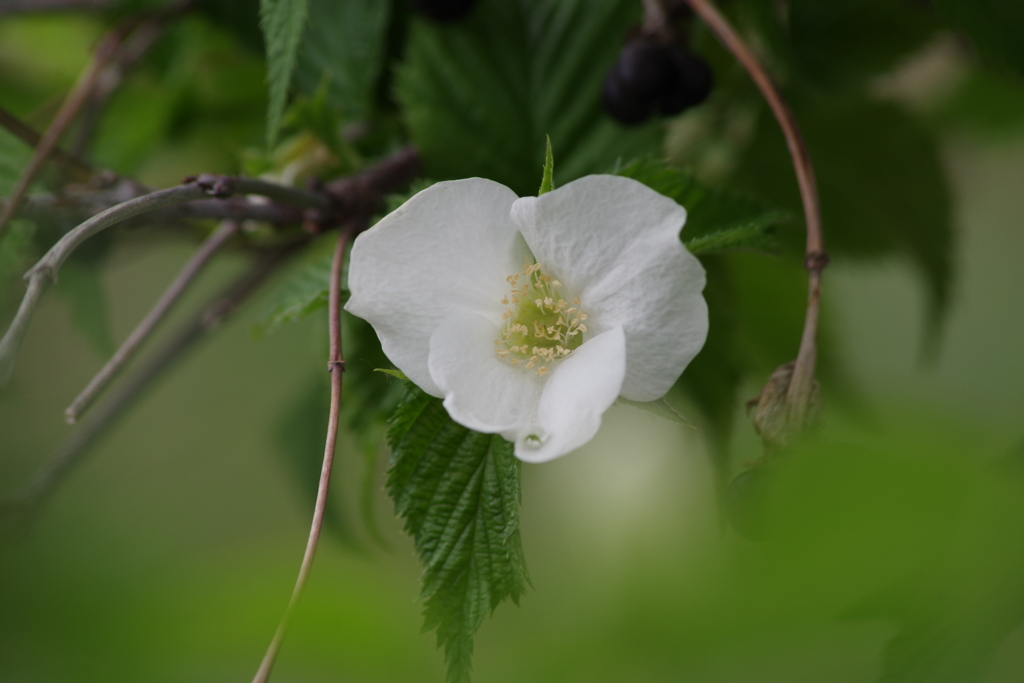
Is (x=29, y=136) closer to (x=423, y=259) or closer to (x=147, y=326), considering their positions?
(x=147, y=326)

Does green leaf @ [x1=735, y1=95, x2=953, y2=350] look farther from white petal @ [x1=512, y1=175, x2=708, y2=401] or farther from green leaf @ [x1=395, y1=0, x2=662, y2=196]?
white petal @ [x1=512, y1=175, x2=708, y2=401]

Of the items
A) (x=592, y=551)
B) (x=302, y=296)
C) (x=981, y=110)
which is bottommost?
(x=981, y=110)

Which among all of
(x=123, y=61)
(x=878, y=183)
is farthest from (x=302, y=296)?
(x=878, y=183)

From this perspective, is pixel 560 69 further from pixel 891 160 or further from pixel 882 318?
pixel 882 318

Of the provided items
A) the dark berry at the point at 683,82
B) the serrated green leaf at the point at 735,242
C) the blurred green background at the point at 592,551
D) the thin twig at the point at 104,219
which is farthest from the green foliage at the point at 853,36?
the thin twig at the point at 104,219

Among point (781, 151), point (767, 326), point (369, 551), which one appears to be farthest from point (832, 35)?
point (369, 551)

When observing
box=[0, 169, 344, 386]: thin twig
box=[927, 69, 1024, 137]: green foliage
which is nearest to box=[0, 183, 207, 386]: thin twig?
box=[0, 169, 344, 386]: thin twig
